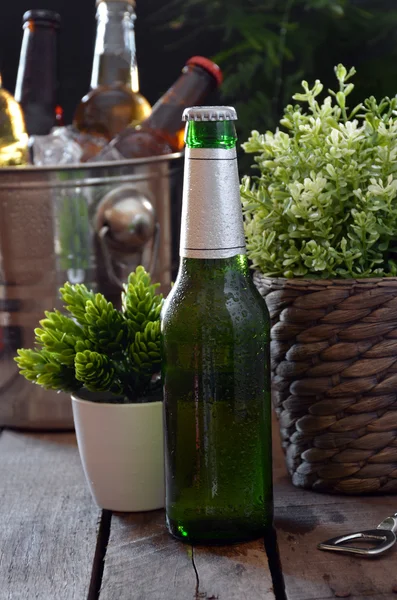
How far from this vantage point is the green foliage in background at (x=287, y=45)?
4.30 ft

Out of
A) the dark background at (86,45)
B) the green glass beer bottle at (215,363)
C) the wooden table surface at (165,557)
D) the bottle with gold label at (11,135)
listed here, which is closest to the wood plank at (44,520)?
the wooden table surface at (165,557)

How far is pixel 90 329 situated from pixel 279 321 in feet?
0.59

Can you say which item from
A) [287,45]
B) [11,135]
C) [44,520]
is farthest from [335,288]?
[287,45]

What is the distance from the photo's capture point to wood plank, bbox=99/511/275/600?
0.65m

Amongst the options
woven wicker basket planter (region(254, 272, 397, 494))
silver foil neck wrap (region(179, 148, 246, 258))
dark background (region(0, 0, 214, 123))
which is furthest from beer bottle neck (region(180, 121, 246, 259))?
dark background (region(0, 0, 214, 123))

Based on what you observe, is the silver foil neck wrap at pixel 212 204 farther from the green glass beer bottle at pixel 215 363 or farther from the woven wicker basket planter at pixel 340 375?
the woven wicker basket planter at pixel 340 375

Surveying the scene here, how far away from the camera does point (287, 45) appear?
1327 mm

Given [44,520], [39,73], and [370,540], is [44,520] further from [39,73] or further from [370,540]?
[39,73]

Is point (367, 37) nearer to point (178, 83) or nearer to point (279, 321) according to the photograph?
point (178, 83)

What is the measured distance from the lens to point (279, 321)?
2.66 ft

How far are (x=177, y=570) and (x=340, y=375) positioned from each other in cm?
23

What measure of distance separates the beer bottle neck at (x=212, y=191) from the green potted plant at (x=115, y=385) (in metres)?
0.12

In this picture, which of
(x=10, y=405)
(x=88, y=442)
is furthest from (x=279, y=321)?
(x=10, y=405)

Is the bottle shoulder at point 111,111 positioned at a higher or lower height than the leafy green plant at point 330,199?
higher
